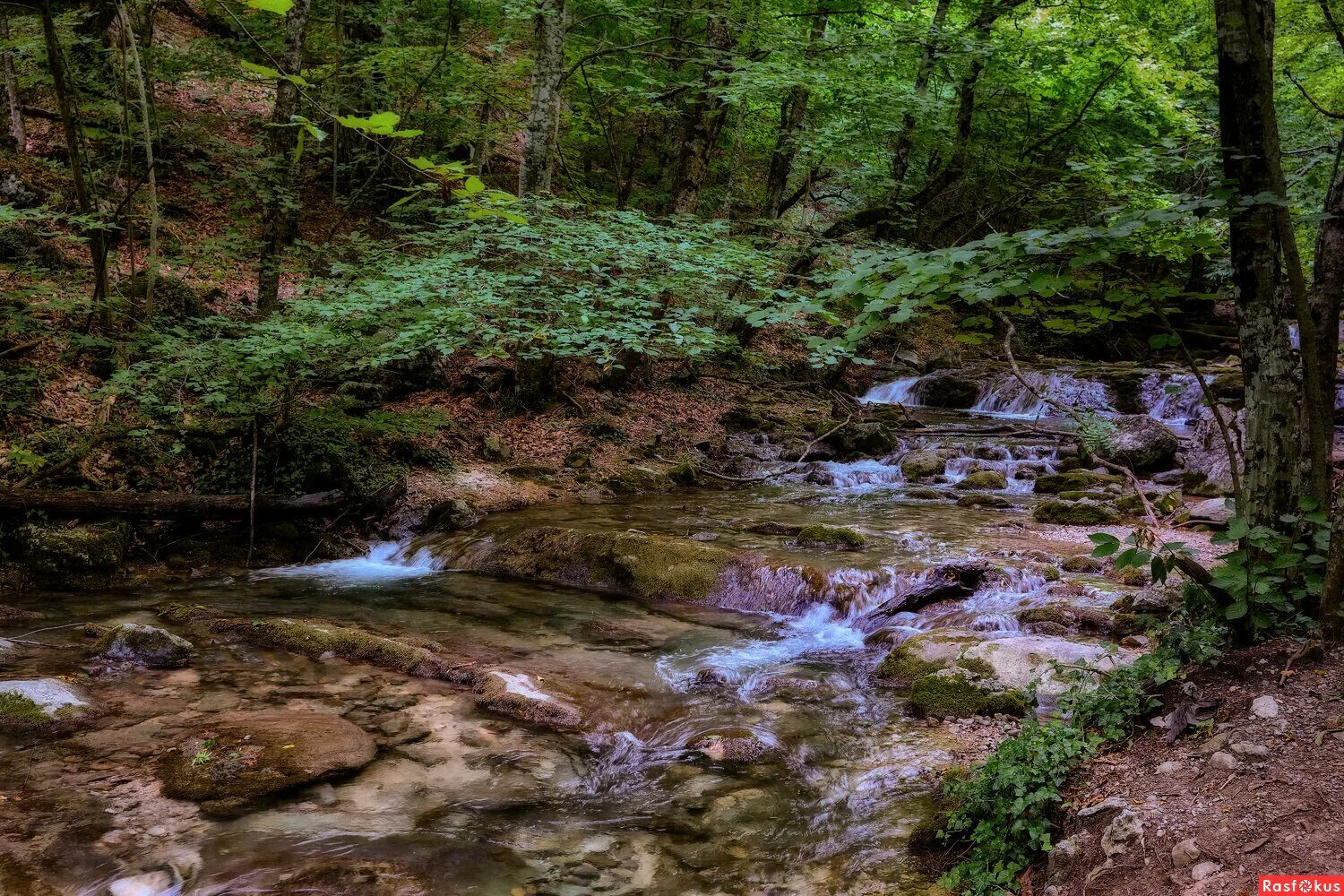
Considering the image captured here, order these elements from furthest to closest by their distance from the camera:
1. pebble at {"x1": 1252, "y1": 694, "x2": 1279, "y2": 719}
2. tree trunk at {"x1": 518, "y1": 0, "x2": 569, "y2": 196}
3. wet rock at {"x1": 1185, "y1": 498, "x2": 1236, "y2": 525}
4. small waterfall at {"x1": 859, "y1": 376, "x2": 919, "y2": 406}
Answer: small waterfall at {"x1": 859, "y1": 376, "x2": 919, "y2": 406}, tree trunk at {"x1": 518, "y1": 0, "x2": 569, "y2": 196}, wet rock at {"x1": 1185, "y1": 498, "x2": 1236, "y2": 525}, pebble at {"x1": 1252, "y1": 694, "x2": 1279, "y2": 719}

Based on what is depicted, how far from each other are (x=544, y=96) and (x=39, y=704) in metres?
8.41

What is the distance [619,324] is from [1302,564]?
16.4ft

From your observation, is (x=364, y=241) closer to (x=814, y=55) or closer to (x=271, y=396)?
(x=271, y=396)

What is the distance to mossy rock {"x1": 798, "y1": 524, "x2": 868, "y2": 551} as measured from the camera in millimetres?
8469

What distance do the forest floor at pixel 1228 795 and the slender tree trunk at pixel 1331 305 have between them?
0.68ft

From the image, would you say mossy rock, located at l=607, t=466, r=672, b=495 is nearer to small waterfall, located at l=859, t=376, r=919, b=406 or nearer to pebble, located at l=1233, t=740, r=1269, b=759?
small waterfall, located at l=859, t=376, r=919, b=406

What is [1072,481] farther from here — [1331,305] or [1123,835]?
[1123,835]

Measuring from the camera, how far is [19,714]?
14.0 feet

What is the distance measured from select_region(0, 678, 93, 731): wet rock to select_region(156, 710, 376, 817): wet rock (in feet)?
2.66

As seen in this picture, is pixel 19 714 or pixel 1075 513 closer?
pixel 19 714

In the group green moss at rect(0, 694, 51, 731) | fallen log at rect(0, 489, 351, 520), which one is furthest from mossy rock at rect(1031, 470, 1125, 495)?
green moss at rect(0, 694, 51, 731)

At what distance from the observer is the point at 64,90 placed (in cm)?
741

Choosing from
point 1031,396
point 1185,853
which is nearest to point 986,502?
point 1031,396

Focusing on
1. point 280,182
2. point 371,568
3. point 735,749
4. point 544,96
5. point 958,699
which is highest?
point 544,96
